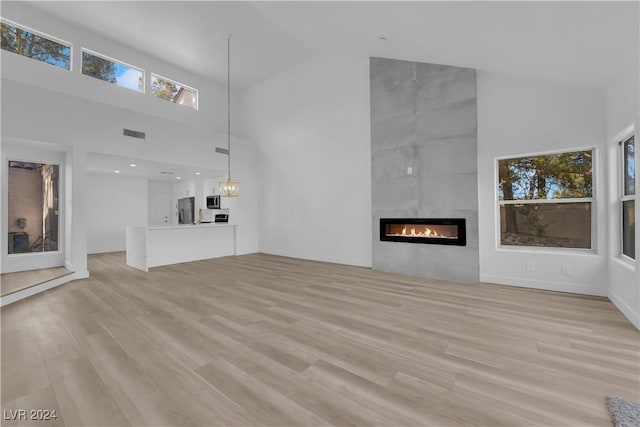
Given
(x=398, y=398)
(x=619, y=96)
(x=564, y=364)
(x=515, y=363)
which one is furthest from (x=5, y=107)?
(x=619, y=96)

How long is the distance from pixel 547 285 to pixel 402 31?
4079 millimetres

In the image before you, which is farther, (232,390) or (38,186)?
(38,186)

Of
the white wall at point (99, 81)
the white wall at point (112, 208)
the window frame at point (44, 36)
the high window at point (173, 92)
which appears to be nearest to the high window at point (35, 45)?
the window frame at point (44, 36)

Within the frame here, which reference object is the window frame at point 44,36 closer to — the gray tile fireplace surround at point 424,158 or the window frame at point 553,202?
the gray tile fireplace surround at point 424,158

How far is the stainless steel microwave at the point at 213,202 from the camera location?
7883 millimetres

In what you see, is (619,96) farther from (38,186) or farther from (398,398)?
(38,186)

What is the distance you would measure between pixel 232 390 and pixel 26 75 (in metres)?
7.33

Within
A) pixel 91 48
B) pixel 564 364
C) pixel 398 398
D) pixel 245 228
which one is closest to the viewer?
pixel 398 398

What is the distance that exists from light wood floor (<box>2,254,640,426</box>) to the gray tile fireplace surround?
1097mm

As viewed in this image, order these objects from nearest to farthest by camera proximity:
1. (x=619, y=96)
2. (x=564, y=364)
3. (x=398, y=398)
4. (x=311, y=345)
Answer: (x=398, y=398) → (x=564, y=364) → (x=311, y=345) → (x=619, y=96)

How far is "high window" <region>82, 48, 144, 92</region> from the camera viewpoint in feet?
20.2

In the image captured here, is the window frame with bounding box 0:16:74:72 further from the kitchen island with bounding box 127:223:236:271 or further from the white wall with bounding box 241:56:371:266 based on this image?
the white wall with bounding box 241:56:371:266

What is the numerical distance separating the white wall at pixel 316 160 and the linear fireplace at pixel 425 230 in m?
0.63

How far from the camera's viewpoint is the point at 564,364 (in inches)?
80.3
